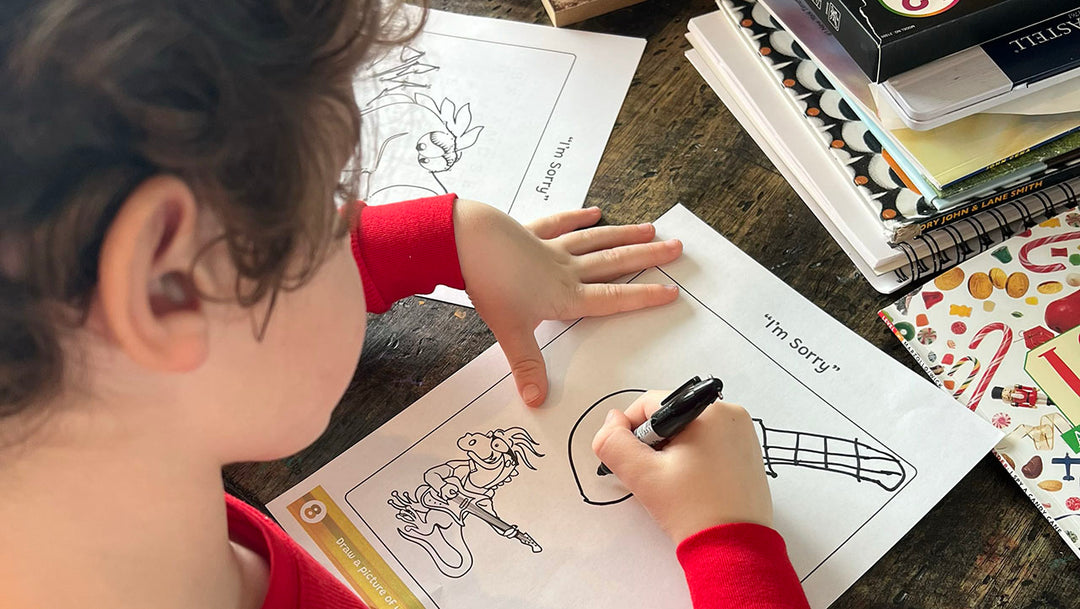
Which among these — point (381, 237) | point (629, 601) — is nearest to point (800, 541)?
point (629, 601)

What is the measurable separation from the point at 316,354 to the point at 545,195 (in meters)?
0.40

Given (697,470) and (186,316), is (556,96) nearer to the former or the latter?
(697,470)

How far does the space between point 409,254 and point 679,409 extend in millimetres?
269

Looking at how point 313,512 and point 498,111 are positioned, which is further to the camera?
point 498,111

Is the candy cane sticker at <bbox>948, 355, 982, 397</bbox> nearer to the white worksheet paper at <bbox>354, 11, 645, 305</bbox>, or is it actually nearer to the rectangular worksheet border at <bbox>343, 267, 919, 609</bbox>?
the rectangular worksheet border at <bbox>343, 267, 919, 609</bbox>

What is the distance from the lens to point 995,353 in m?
0.71

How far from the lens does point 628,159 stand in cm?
87

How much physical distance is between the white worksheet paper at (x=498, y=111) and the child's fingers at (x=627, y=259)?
3.1 inches

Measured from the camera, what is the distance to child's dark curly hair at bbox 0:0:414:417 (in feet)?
1.03

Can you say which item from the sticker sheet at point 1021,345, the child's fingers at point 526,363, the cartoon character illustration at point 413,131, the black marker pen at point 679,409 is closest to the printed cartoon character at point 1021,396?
the sticker sheet at point 1021,345

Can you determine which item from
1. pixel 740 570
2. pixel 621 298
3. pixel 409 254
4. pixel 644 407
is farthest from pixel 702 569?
pixel 409 254

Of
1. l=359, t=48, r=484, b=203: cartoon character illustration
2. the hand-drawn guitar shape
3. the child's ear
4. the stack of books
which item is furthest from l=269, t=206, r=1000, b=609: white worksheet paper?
the child's ear

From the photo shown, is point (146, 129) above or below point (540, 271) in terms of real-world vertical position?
above

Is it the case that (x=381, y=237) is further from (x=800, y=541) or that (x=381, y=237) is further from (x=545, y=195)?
(x=800, y=541)
